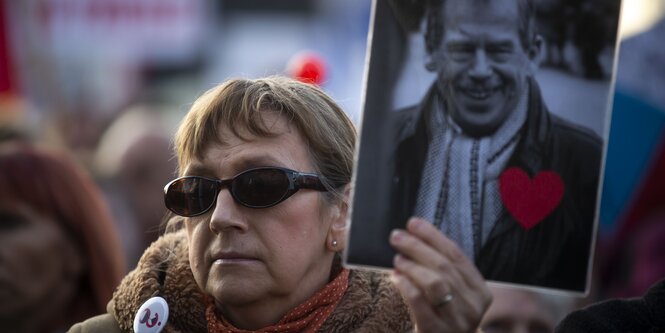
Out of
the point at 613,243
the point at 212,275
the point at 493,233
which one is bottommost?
the point at 613,243

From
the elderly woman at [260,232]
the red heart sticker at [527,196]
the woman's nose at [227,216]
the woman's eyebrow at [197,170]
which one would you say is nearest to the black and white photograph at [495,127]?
the red heart sticker at [527,196]


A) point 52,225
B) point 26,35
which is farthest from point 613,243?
point 26,35

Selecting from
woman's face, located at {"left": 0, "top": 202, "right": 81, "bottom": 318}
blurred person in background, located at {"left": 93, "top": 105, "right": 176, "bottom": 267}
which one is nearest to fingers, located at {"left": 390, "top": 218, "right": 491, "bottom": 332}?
woman's face, located at {"left": 0, "top": 202, "right": 81, "bottom": 318}

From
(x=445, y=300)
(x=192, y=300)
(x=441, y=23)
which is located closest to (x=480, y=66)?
(x=441, y=23)

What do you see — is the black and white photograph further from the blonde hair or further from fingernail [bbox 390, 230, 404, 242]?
the blonde hair

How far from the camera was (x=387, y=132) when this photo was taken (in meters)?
2.94

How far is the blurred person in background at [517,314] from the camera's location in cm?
476

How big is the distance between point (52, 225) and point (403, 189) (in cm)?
219

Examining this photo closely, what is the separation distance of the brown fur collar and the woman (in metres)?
1.21

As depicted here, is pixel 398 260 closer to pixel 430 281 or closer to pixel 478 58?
pixel 430 281

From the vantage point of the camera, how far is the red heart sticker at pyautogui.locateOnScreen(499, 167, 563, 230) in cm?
295

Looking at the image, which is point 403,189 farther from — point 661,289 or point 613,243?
point 613,243

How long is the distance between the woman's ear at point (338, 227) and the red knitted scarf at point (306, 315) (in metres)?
0.10

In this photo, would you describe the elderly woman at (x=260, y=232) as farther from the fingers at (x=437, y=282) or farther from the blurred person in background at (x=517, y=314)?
the blurred person in background at (x=517, y=314)
